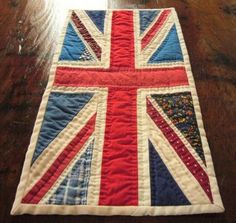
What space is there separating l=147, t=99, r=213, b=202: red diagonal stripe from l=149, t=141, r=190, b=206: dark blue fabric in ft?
0.15

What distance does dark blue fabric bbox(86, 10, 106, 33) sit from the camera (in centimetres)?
93

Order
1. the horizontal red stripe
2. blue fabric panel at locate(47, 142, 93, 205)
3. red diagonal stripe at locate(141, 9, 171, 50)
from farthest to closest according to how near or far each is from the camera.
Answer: red diagonal stripe at locate(141, 9, 171, 50) < the horizontal red stripe < blue fabric panel at locate(47, 142, 93, 205)

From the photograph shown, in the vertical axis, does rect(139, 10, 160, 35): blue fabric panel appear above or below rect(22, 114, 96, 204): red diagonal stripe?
above

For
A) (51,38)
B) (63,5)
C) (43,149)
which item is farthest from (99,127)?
(63,5)

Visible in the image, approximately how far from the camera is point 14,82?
0.77 metres

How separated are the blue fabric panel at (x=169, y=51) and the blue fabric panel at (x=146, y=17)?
3.3 inches

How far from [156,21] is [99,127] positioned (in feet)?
1.47

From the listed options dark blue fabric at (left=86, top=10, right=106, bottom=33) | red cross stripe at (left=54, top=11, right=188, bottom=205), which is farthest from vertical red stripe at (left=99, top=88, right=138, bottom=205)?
dark blue fabric at (left=86, top=10, right=106, bottom=33)

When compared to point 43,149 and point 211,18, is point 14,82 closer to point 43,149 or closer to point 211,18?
point 43,149

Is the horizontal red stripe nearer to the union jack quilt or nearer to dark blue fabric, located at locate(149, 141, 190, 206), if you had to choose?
the union jack quilt

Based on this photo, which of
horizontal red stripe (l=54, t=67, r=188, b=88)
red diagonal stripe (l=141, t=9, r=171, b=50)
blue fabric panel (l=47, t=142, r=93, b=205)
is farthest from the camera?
red diagonal stripe (l=141, t=9, r=171, b=50)

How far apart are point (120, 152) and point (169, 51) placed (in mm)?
367

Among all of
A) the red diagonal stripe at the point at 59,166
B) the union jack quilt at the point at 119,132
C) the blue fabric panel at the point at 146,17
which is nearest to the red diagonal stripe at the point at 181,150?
the union jack quilt at the point at 119,132

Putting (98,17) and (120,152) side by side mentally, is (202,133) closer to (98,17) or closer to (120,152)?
(120,152)
